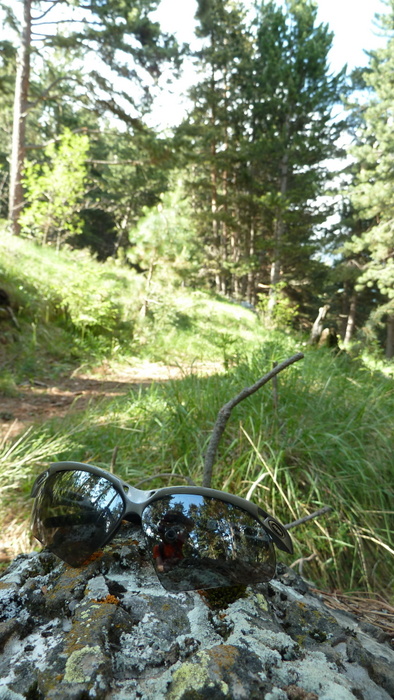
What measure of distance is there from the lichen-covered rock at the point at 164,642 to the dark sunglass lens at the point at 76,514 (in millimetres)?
35

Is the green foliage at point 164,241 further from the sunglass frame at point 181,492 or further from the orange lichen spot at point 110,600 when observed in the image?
the orange lichen spot at point 110,600

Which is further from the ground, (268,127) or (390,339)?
(268,127)

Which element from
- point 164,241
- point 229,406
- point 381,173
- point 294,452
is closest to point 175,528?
point 229,406

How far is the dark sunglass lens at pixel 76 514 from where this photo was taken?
2.58 feet

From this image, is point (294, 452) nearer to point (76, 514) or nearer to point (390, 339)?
point (76, 514)

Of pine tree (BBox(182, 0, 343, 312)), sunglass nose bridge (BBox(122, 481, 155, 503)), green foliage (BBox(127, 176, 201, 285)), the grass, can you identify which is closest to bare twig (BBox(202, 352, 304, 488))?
the grass

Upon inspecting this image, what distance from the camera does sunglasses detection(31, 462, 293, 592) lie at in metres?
0.72

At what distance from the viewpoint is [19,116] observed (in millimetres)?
8555

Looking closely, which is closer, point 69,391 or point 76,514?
point 76,514

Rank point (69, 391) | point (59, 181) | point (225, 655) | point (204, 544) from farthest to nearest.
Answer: point (59, 181)
point (69, 391)
point (204, 544)
point (225, 655)

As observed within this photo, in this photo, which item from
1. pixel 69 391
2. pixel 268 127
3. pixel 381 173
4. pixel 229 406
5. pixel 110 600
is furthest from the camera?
pixel 268 127

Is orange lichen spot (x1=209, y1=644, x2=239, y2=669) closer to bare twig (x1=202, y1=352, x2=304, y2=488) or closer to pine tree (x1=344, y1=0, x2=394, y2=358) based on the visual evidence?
bare twig (x1=202, y1=352, x2=304, y2=488)

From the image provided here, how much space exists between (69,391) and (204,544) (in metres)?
3.92

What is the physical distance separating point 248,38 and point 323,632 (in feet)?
71.1
